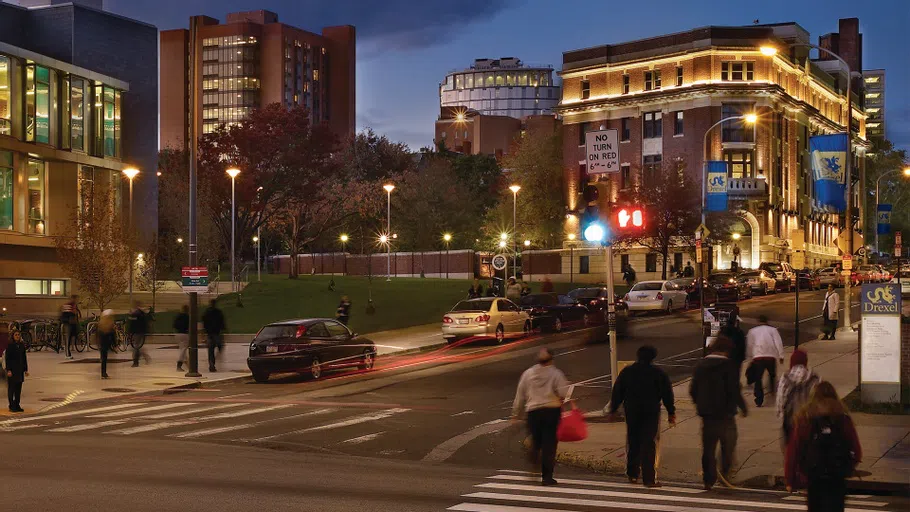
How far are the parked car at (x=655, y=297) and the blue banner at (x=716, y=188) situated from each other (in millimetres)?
4055

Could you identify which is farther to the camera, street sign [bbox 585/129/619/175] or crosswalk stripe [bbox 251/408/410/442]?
street sign [bbox 585/129/619/175]

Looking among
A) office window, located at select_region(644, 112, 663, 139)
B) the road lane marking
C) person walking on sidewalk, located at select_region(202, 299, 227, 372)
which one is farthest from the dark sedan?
office window, located at select_region(644, 112, 663, 139)

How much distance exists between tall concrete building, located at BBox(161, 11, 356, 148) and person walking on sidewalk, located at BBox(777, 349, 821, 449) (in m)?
172

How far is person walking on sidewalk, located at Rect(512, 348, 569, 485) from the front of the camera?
44.2ft

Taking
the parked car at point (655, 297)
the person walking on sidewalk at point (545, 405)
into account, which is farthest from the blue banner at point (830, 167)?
the parked car at point (655, 297)

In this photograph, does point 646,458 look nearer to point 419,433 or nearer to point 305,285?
point 419,433

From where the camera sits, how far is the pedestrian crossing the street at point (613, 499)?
1180 centimetres

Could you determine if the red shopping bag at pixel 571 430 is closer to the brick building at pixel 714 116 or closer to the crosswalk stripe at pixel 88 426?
the crosswalk stripe at pixel 88 426

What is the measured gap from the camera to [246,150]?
67.3 meters

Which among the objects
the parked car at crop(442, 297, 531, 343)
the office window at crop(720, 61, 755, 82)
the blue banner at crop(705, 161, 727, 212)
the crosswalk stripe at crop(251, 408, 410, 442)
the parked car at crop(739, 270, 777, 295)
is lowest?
the crosswalk stripe at crop(251, 408, 410, 442)

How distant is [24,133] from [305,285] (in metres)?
17.8

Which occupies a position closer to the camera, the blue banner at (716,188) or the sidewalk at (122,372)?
the sidewalk at (122,372)

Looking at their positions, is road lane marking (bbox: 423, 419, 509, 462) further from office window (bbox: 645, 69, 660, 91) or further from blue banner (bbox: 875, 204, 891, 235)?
office window (bbox: 645, 69, 660, 91)

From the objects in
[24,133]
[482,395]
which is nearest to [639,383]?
[482,395]
